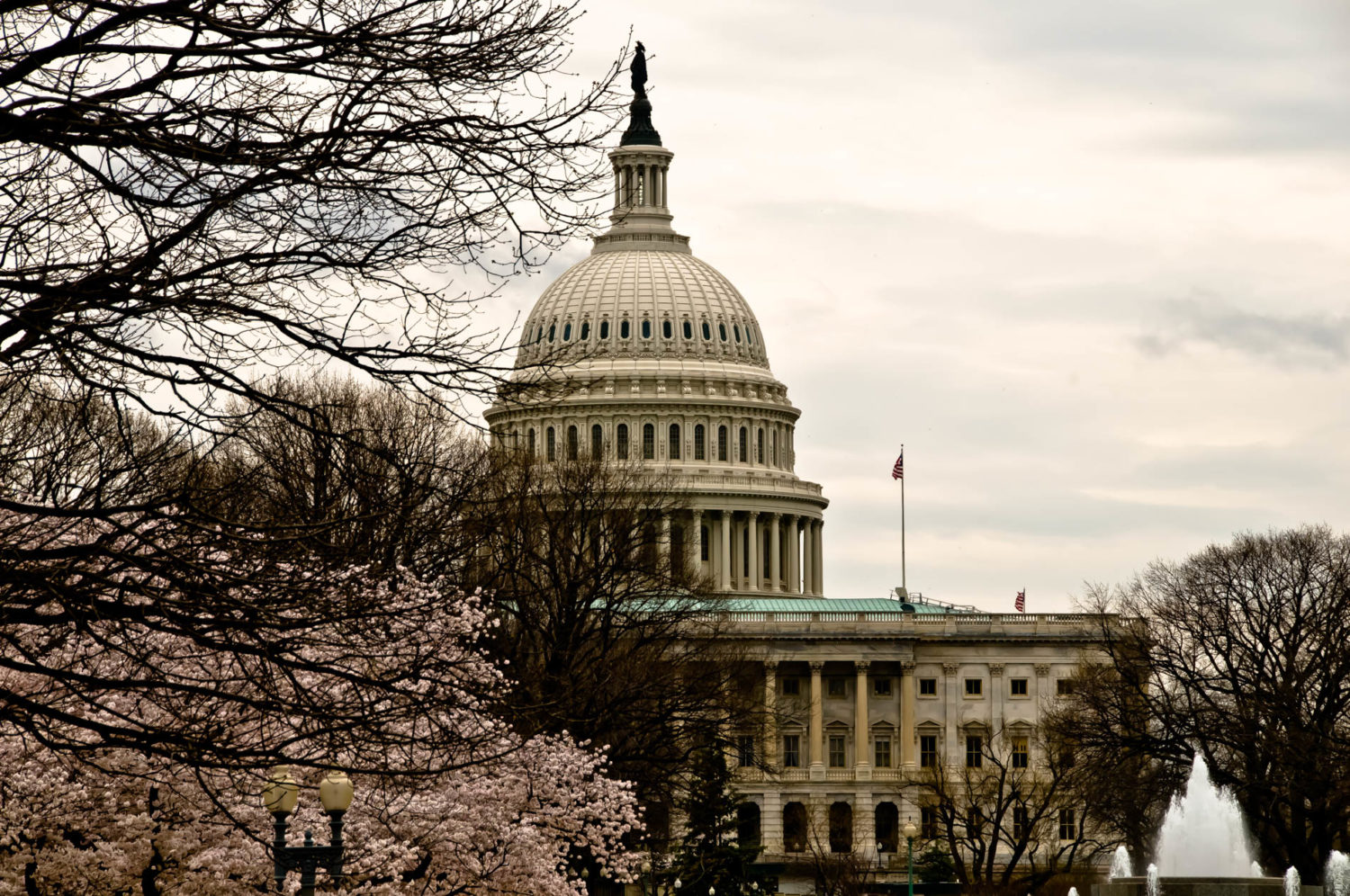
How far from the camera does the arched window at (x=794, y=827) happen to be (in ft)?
442

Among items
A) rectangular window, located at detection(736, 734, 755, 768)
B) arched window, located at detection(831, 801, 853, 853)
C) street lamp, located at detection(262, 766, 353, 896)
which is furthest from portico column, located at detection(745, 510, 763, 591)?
street lamp, located at detection(262, 766, 353, 896)

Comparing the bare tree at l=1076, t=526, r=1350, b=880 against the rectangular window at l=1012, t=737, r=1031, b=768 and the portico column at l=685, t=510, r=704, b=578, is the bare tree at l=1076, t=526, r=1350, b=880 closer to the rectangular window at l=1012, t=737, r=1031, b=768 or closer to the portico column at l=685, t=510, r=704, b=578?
the rectangular window at l=1012, t=737, r=1031, b=768

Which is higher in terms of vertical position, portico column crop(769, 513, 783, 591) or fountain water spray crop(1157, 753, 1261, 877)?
portico column crop(769, 513, 783, 591)

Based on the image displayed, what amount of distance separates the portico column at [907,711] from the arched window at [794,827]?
7838 mm

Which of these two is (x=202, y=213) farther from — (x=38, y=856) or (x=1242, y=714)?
(x=1242, y=714)

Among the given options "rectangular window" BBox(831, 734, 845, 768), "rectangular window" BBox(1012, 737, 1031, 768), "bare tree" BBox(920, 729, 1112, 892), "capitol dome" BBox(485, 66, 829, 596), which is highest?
"capitol dome" BBox(485, 66, 829, 596)

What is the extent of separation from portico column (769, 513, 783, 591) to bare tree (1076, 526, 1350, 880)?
77731 mm

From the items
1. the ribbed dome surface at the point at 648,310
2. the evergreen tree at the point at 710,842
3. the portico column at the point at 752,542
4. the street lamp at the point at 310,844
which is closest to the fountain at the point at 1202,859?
the evergreen tree at the point at 710,842

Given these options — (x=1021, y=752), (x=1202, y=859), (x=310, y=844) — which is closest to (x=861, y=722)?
(x=1021, y=752)

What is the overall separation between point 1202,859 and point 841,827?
3135 inches

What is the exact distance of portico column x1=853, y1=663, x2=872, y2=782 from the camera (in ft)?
479

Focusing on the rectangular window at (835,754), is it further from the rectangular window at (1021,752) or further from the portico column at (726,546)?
the portico column at (726,546)

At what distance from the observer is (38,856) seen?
33.8m

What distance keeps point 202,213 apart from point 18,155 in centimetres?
174
